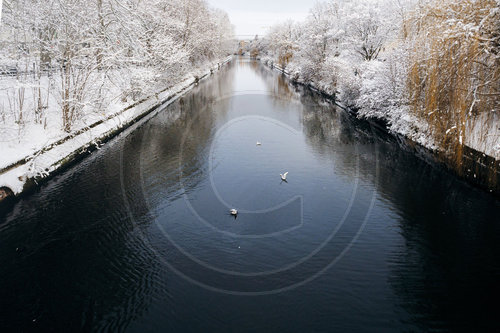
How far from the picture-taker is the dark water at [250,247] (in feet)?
27.2

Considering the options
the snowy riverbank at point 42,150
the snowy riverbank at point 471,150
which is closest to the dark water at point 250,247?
the snowy riverbank at point 471,150

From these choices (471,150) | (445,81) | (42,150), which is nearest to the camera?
(471,150)

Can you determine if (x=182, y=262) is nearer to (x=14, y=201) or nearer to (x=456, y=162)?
(x=14, y=201)

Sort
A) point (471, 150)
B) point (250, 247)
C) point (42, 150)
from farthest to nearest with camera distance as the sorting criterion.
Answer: point (42, 150) < point (471, 150) < point (250, 247)

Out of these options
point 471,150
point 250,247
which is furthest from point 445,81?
point 250,247

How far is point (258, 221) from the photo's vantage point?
41.5 ft

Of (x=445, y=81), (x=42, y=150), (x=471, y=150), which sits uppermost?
(x=445, y=81)

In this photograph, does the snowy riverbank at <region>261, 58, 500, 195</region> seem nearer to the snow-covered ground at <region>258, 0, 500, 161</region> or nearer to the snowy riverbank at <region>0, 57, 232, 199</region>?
the snow-covered ground at <region>258, 0, 500, 161</region>

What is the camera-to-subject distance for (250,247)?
1094cm

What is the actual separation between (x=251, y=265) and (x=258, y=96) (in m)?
34.5

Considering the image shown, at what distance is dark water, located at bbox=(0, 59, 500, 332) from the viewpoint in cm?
830

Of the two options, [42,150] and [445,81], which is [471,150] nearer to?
[445,81]

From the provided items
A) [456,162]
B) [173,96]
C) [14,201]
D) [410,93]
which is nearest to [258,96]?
[173,96]

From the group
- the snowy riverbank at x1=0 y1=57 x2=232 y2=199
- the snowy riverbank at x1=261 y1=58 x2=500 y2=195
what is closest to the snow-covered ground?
the snowy riverbank at x1=261 y1=58 x2=500 y2=195
